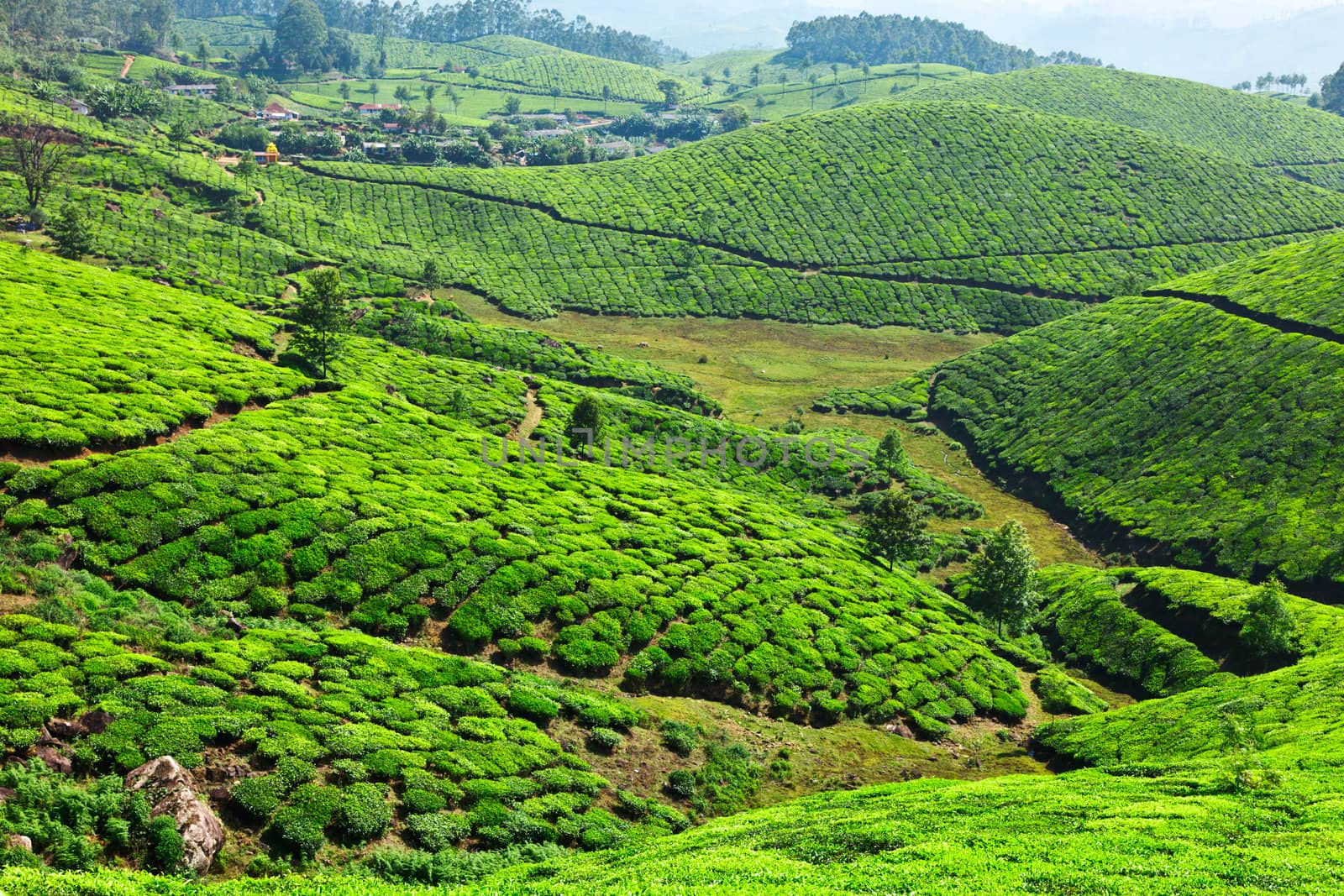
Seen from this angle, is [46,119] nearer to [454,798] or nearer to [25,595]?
[25,595]

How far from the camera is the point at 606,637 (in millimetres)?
49219

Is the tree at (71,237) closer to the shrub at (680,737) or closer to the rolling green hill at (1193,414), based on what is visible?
the shrub at (680,737)

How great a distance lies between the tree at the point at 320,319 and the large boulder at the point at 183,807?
47626 millimetres

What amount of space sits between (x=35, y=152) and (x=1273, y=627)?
15780cm

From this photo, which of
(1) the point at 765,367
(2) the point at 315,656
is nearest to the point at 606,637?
(2) the point at 315,656

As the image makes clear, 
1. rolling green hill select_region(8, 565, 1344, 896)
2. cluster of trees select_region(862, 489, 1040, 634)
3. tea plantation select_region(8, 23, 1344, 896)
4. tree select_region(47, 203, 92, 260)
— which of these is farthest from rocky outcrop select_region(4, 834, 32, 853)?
tree select_region(47, 203, 92, 260)

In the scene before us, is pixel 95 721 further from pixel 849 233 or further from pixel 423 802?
pixel 849 233

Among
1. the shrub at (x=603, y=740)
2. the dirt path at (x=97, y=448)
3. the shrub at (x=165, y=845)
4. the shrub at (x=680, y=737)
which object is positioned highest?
the dirt path at (x=97, y=448)

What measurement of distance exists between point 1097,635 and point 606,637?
4080 cm

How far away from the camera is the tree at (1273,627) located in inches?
2249

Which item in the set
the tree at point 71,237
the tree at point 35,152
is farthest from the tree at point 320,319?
the tree at point 35,152

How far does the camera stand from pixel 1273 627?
57219 mm

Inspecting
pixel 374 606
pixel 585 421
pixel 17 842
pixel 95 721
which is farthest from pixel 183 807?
pixel 585 421

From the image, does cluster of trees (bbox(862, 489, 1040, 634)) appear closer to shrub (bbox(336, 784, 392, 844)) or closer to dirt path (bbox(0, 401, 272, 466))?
shrub (bbox(336, 784, 392, 844))
